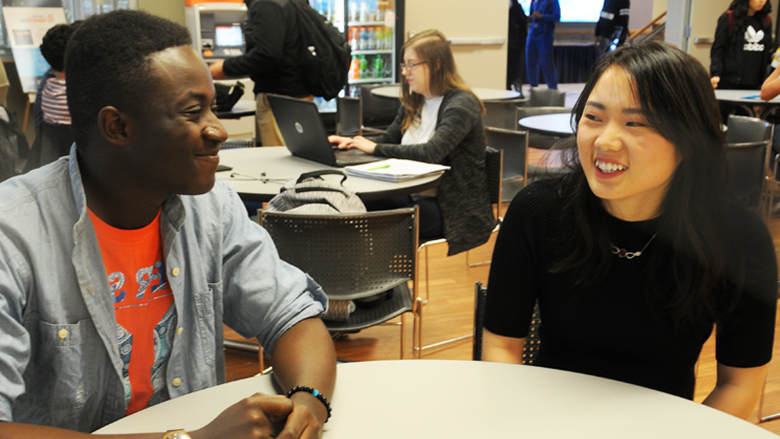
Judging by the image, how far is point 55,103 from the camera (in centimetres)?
336

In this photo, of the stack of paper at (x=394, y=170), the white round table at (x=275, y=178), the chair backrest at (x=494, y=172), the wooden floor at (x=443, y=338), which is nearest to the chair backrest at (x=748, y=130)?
the wooden floor at (x=443, y=338)

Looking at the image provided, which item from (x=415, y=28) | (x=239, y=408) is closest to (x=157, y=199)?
(x=239, y=408)

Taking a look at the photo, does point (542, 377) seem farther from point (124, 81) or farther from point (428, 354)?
point (428, 354)

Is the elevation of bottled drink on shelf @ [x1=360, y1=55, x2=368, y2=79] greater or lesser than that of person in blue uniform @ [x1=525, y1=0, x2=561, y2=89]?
lesser

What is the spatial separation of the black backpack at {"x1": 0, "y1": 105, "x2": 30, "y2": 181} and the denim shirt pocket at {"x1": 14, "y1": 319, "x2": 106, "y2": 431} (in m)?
2.25

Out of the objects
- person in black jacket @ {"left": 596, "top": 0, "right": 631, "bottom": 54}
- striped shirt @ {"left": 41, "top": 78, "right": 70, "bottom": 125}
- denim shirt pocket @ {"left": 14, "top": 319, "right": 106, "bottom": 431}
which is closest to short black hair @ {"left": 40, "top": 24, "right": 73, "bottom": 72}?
striped shirt @ {"left": 41, "top": 78, "right": 70, "bottom": 125}

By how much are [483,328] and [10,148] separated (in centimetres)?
281

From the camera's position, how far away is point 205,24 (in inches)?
249

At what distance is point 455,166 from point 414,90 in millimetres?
447

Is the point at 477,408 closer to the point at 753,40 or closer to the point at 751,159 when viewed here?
the point at 751,159

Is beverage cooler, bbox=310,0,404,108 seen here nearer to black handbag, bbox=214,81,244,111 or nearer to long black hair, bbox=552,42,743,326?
black handbag, bbox=214,81,244,111

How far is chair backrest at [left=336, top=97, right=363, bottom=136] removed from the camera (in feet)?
16.2

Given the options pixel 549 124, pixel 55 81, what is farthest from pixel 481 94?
pixel 55 81

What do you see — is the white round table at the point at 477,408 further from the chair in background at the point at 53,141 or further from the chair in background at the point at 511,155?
the chair in background at the point at 53,141
